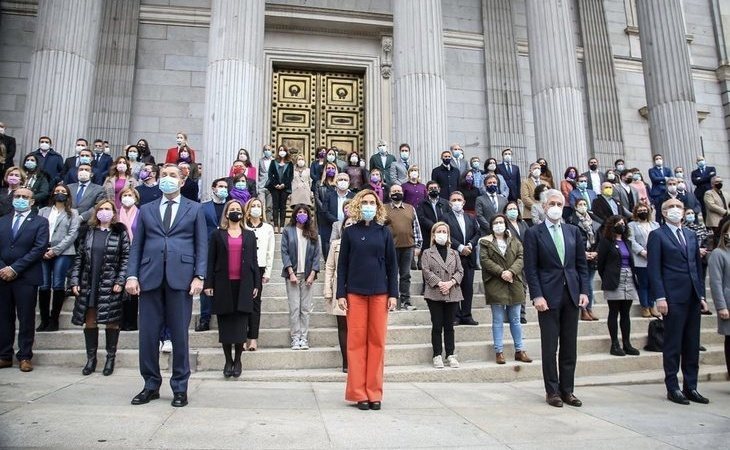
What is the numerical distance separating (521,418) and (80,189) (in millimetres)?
8040

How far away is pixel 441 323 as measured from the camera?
6801 millimetres

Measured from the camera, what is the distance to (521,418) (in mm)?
4691

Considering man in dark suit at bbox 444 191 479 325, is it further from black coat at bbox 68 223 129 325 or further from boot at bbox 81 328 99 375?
boot at bbox 81 328 99 375

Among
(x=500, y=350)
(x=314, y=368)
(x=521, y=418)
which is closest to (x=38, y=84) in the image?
(x=314, y=368)

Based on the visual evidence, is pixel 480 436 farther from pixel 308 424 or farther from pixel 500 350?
pixel 500 350

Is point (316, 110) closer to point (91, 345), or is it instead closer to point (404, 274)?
point (404, 274)

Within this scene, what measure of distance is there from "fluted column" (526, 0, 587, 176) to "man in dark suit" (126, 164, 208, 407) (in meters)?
10.4

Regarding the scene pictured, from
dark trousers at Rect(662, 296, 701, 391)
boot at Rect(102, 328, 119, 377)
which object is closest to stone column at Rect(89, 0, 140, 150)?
boot at Rect(102, 328, 119, 377)

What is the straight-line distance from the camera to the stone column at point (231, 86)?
10.6m

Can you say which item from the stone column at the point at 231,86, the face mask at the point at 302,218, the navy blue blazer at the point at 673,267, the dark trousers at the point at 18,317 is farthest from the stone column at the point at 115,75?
the navy blue blazer at the point at 673,267

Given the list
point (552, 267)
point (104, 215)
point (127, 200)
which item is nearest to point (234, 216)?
point (104, 215)

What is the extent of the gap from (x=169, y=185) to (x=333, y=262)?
233 cm

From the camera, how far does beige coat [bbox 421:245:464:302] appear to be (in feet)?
22.1

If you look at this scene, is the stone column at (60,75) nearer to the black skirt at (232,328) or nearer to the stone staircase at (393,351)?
the stone staircase at (393,351)
